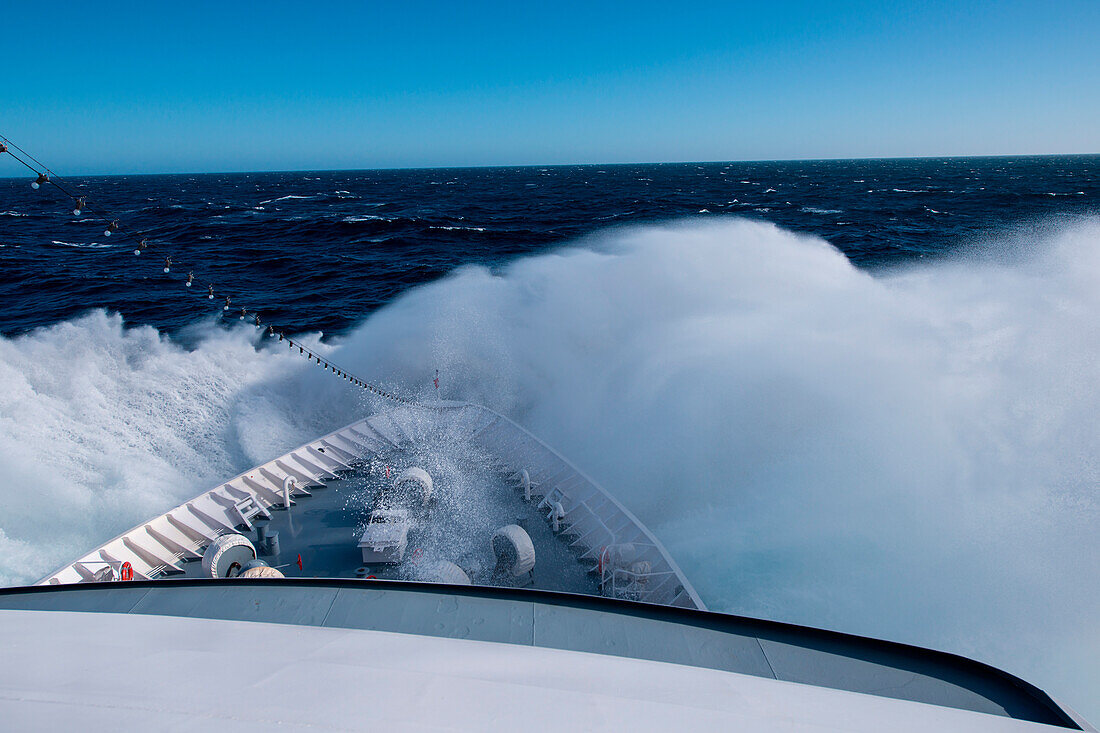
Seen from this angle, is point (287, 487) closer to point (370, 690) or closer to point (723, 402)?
point (370, 690)

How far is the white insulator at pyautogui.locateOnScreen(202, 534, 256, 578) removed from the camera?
10.6m

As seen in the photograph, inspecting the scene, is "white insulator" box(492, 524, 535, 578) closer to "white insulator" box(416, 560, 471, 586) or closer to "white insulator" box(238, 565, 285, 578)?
"white insulator" box(416, 560, 471, 586)

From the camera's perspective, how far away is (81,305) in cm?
3494

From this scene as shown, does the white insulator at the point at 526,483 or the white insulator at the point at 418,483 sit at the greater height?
the white insulator at the point at 418,483

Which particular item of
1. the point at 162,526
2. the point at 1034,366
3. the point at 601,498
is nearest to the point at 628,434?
the point at 601,498

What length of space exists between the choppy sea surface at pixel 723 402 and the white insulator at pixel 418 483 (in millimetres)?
6478

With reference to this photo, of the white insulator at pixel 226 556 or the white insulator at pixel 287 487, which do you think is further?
the white insulator at pixel 287 487

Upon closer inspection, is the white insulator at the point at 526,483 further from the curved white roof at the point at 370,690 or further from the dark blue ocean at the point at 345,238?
the dark blue ocean at the point at 345,238

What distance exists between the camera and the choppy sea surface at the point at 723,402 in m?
13.1

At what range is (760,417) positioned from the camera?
18234 millimetres

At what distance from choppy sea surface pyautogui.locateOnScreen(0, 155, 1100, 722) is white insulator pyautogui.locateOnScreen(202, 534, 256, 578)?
7.76 metres

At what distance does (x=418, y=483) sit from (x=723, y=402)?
10.3 m

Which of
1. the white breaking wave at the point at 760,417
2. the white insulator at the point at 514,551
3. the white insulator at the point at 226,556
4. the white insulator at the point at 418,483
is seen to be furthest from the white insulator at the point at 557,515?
the white insulator at the point at 226,556

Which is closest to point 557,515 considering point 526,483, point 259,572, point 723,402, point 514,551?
point 526,483
